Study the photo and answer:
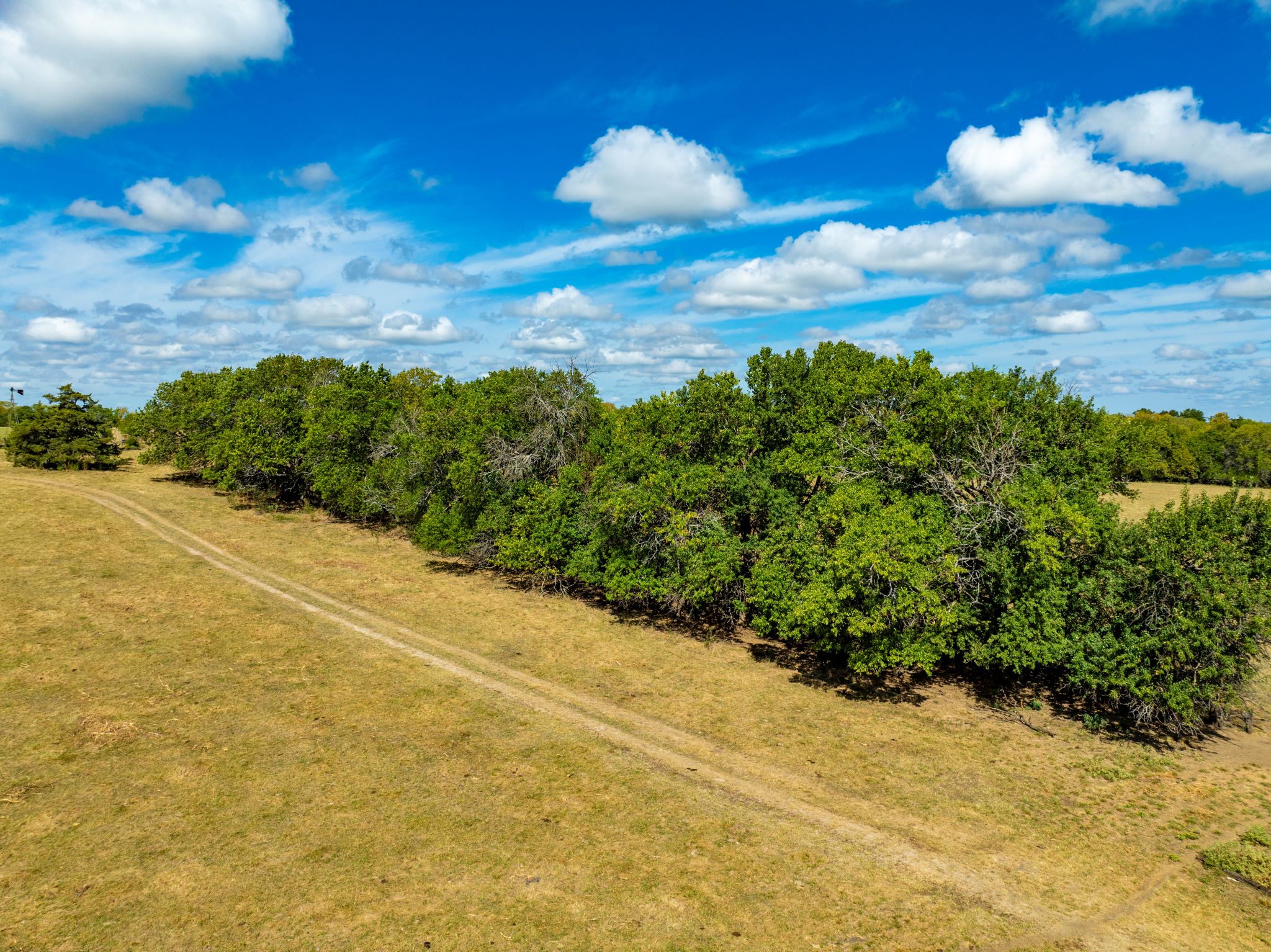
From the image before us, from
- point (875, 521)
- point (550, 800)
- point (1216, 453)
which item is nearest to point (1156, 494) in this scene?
point (1216, 453)

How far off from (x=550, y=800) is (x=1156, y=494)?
83.5 m

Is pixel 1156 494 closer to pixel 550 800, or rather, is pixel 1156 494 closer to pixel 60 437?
pixel 550 800

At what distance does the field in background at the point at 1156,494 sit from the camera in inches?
2160

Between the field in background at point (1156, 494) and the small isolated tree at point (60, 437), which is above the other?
the small isolated tree at point (60, 437)

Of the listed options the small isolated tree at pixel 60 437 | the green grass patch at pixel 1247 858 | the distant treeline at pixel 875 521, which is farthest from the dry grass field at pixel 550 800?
the small isolated tree at pixel 60 437

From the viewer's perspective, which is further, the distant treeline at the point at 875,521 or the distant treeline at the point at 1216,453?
the distant treeline at the point at 1216,453

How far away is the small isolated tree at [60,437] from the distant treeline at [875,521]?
128 ft

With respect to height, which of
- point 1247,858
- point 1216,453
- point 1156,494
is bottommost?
point 1247,858

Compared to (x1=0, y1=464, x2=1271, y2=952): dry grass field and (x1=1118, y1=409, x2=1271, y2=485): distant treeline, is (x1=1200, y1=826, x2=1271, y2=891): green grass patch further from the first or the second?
(x1=1118, y1=409, x2=1271, y2=485): distant treeline

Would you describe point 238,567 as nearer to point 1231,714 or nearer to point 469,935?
point 469,935

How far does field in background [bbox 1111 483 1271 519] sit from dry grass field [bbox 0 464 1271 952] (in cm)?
3946

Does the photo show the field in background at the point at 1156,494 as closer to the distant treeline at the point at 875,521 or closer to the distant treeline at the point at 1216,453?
the distant treeline at the point at 1216,453

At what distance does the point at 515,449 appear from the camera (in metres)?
32.0

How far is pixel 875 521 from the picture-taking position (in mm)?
19750
